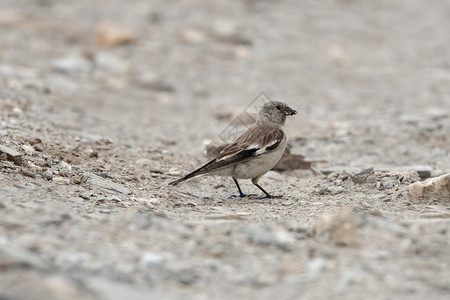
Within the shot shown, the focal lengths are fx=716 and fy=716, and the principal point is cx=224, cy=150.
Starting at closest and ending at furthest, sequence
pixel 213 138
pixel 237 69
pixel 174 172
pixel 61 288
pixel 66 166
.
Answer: pixel 61 288, pixel 66 166, pixel 174 172, pixel 213 138, pixel 237 69

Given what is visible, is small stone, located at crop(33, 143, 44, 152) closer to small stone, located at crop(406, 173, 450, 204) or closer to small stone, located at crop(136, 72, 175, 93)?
small stone, located at crop(406, 173, 450, 204)

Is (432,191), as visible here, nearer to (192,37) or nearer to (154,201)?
(154,201)

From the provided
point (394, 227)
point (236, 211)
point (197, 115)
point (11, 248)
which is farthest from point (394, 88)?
point (11, 248)

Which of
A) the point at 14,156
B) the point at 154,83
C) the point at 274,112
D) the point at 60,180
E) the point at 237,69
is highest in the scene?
the point at 237,69

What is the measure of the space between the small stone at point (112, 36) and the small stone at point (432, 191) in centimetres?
935

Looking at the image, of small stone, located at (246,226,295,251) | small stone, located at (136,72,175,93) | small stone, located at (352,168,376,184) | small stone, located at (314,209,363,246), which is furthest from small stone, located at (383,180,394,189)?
small stone, located at (136,72,175,93)

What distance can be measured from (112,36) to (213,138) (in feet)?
17.5

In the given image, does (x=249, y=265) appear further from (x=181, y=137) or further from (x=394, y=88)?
(x=394, y=88)

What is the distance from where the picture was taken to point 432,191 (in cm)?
624

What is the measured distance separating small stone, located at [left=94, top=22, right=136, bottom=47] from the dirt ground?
4 centimetres

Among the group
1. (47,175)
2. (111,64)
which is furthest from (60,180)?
(111,64)

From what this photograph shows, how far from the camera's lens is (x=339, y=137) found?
33.0ft

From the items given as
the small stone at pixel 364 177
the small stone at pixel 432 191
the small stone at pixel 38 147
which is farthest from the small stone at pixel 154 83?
the small stone at pixel 432 191

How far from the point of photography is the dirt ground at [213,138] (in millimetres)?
3795
